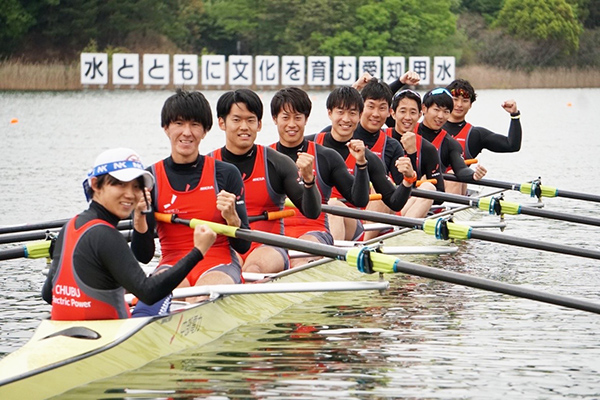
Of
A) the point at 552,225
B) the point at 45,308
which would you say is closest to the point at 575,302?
the point at 45,308

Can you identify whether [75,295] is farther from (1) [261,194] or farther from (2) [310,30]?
(2) [310,30]

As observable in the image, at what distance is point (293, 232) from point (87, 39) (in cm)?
4546

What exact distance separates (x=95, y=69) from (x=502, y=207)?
40.6 meters

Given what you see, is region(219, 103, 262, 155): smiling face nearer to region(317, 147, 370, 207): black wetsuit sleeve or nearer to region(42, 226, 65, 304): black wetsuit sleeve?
Result: region(317, 147, 370, 207): black wetsuit sleeve

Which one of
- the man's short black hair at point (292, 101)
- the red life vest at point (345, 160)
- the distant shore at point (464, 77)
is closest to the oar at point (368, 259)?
the man's short black hair at point (292, 101)

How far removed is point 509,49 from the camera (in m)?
56.8

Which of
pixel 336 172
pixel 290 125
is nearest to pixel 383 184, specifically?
pixel 336 172

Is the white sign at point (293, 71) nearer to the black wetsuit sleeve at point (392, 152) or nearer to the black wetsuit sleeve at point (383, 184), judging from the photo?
the black wetsuit sleeve at point (392, 152)

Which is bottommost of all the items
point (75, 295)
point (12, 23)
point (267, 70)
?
point (75, 295)

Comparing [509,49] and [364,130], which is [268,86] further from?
[364,130]

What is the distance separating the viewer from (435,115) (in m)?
12.1

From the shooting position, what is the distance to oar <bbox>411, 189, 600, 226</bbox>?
32.5 feet

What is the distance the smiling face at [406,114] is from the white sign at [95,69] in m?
38.7

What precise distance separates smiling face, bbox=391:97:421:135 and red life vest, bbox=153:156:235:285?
4212 millimetres
